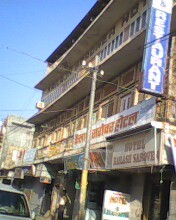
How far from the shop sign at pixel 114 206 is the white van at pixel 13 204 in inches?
208

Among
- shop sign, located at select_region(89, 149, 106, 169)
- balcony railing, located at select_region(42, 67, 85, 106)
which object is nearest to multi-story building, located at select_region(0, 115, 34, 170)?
balcony railing, located at select_region(42, 67, 85, 106)

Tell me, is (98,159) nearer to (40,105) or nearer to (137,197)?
(137,197)

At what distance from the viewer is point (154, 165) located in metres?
11.1

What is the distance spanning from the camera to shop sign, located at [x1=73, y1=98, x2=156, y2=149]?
40.5 feet

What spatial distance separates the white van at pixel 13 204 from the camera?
8.11m

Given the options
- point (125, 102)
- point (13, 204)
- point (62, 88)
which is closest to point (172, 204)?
point (13, 204)

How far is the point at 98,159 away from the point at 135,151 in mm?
3381

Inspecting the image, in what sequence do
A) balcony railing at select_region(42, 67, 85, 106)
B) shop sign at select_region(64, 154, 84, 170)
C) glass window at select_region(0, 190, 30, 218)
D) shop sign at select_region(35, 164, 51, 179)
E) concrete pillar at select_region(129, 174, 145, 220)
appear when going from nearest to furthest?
1. glass window at select_region(0, 190, 30, 218)
2. concrete pillar at select_region(129, 174, 145, 220)
3. shop sign at select_region(64, 154, 84, 170)
4. shop sign at select_region(35, 164, 51, 179)
5. balcony railing at select_region(42, 67, 85, 106)

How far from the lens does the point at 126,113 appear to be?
14133 millimetres

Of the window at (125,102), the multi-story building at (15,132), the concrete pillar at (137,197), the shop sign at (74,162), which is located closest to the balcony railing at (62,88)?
the window at (125,102)

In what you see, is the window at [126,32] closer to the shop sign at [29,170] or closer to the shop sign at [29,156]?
the shop sign at [29,156]

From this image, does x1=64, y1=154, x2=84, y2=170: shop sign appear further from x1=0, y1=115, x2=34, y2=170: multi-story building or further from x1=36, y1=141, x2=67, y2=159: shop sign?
x1=0, y1=115, x2=34, y2=170: multi-story building

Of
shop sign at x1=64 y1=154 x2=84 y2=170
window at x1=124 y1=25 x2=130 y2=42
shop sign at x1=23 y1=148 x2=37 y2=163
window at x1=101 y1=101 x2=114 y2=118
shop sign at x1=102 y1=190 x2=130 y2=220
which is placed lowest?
shop sign at x1=102 y1=190 x2=130 y2=220

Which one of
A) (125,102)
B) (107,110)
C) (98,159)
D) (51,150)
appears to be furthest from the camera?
(51,150)
